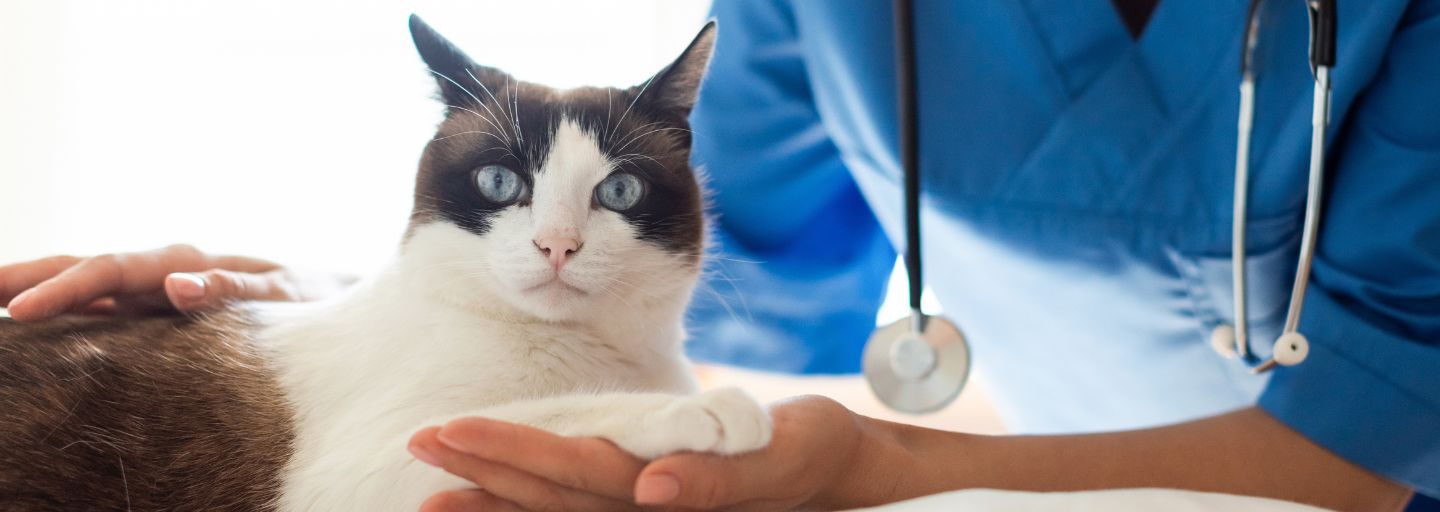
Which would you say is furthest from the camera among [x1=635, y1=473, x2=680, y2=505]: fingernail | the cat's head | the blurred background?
the blurred background

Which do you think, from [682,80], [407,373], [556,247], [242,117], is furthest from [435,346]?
[242,117]

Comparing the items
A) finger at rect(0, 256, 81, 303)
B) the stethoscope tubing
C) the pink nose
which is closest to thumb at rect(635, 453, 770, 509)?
the pink nose

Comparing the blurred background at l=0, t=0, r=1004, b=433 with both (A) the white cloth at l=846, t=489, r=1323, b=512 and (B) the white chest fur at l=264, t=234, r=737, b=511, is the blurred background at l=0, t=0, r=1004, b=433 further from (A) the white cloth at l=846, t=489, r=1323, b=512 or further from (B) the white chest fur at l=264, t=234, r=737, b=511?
(A) the white cloth at l=846, t=489, r=1323, b=512

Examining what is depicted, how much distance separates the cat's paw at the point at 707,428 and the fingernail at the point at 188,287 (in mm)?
598

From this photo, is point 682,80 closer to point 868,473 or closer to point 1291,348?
point 868,473

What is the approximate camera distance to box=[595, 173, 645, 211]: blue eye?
0.90 m

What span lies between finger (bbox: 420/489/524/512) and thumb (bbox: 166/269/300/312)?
468mm

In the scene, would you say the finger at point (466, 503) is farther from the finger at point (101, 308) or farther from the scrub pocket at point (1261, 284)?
the scrub pocket at point (1261, 284)

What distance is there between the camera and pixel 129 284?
1.01 m

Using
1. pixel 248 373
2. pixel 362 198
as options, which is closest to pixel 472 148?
pixel 248 373

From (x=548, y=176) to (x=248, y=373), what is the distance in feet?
1.16

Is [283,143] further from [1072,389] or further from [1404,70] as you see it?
[1404,70]

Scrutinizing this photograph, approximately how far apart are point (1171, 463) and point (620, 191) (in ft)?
2.13

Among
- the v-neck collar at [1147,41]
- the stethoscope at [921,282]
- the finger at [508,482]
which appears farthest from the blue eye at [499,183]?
the v-neck collar at [1147,41]
